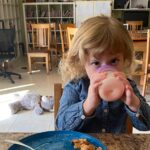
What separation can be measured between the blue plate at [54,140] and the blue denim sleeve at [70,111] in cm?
8

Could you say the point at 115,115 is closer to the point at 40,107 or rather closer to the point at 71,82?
the point at 71,82

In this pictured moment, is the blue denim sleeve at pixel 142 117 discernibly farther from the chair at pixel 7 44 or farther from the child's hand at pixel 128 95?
the chair at pixel 7 44

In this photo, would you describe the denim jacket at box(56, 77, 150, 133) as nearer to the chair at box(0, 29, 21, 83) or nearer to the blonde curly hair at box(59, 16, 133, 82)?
the blonde curly hair at box(59, 16, 133, 82)

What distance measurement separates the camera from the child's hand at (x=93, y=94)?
0.59 meters

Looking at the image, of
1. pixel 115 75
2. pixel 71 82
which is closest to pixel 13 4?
pixel 71 82

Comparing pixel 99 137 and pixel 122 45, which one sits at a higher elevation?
pixel 122 45

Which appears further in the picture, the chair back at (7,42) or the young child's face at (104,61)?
the chair back at (7,42)

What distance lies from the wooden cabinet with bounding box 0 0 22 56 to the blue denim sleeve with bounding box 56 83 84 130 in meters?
4.32

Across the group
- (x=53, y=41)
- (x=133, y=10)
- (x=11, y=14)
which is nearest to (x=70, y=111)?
(x=53, y=41)

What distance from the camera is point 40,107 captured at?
2773 mm

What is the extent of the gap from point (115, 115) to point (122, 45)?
0.28m

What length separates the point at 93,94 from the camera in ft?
2.07

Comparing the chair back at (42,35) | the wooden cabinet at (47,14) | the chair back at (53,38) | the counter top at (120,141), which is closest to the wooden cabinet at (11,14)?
the wooden cabinet at (47,14)

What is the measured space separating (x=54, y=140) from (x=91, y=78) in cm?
21
